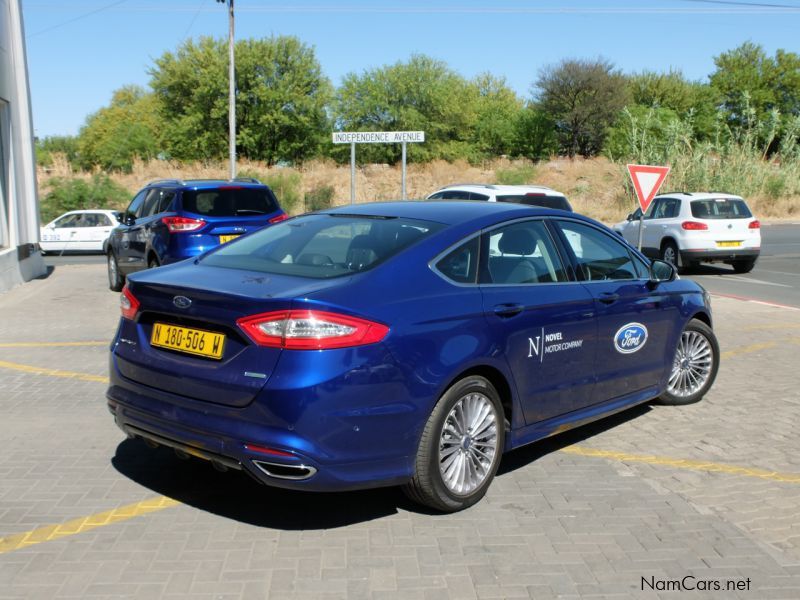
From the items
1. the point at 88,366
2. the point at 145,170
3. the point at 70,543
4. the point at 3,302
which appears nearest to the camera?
the point at 70,543

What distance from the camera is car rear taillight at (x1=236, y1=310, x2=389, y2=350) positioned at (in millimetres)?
4043

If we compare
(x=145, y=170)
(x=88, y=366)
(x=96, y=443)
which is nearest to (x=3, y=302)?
(x=88, y=366)

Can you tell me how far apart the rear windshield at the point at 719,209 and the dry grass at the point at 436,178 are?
810 inches

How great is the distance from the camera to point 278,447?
4043mm

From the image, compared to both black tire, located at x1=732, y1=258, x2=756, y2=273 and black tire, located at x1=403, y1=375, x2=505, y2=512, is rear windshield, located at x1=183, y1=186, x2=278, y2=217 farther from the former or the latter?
black tire, located at x1=732, y1=258, x2=756, y2=273

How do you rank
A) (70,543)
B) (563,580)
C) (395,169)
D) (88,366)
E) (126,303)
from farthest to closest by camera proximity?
(395,169)
(88,366)
(126,303)
(70,543)
(563,580)

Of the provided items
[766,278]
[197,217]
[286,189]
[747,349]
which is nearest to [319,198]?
[286,189]

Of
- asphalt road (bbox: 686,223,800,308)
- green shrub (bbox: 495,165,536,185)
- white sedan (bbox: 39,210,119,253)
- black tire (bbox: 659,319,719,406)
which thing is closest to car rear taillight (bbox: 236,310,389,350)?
black tire (bbox: 659,319,719,406)

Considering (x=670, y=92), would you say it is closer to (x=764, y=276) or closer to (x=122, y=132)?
(x=122, y=132)

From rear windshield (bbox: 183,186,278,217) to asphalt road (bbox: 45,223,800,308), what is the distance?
26.9ft

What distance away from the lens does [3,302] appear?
13.6 metres

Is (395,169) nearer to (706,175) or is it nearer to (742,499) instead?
(706,175)

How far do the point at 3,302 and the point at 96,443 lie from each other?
28.9ft

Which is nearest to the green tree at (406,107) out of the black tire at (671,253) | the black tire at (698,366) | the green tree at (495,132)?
the green tree at (495,132)
